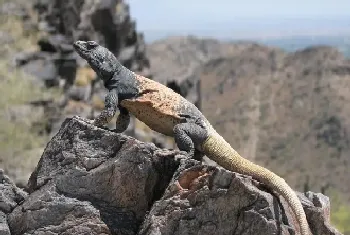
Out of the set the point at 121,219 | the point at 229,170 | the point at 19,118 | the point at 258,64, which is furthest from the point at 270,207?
the point at 258,64

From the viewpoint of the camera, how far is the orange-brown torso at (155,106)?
6.79m

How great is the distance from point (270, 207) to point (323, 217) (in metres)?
0.79

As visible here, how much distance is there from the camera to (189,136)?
667 centimetres

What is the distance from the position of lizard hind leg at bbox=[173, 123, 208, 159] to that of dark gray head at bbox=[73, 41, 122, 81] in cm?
109

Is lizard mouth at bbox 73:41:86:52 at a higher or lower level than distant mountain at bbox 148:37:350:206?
higher

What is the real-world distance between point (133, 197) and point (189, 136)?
3.20 ft

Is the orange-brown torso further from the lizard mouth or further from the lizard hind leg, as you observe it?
the lizard mouth

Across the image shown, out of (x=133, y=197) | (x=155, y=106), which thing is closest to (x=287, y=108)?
(x=155, y=106)

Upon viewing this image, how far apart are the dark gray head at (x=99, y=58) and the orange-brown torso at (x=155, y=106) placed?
345mm

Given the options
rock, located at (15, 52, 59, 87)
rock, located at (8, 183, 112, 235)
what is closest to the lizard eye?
rock, located at (8, 183, 112, 235)

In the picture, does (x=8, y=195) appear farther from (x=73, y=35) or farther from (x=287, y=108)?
(x=287, y=108)

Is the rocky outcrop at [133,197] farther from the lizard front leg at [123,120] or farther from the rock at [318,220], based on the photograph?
the lizard front leg at [123,120]

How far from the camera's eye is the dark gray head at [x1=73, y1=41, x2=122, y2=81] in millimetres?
7008

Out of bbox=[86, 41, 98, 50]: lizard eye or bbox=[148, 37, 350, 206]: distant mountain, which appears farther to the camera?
bbox=[148, 37, 350, 206]: distant mountain
